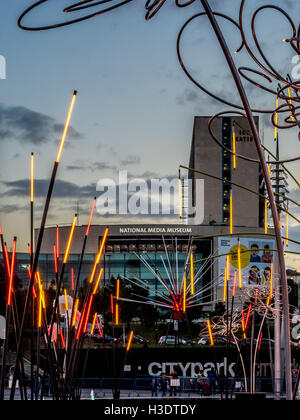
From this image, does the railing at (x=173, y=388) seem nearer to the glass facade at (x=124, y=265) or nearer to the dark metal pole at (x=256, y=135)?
the dark metal pole at (x=256, y=135)

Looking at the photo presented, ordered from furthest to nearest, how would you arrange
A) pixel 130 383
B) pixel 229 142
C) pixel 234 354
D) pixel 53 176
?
1. pixel 229 142
2. pixel 234 354
3. pixel 130 383
4. pixel 53 176

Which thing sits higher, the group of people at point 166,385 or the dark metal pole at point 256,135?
the dark metal pole at point 256,135

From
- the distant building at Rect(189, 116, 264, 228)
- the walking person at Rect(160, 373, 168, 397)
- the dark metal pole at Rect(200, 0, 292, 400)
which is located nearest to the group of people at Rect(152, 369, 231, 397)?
the walking person at Rect(160, 373, 168, 397)

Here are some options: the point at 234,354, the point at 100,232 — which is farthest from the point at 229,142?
the point at 234,354

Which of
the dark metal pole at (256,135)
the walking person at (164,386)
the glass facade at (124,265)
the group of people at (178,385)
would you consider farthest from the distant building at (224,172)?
the dark metal pole at (256,135)

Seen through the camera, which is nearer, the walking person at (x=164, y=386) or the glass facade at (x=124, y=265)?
the walking person at (x=164, y=386)

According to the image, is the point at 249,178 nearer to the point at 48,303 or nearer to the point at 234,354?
the point at 48,303

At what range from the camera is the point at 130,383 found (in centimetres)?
3127

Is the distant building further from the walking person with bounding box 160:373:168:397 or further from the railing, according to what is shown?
the walking person with bounding box 160:373:168:397

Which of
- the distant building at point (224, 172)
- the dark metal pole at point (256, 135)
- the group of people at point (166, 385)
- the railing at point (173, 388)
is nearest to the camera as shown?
the dark metal pole at point (256, 135)

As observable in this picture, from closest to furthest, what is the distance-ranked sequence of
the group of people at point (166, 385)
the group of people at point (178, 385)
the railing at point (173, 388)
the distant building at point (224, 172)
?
the group of people at point (166, 385) → the group of people at point (178, 385) → the railing at point (173, 388) → the distant building at point (224, 172)

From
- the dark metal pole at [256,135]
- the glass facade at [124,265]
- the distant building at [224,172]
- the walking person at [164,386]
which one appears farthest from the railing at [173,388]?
the distant building at [224,172]

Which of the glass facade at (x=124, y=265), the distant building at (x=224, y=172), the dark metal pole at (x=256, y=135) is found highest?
the distant building at (x=224, y=172)
